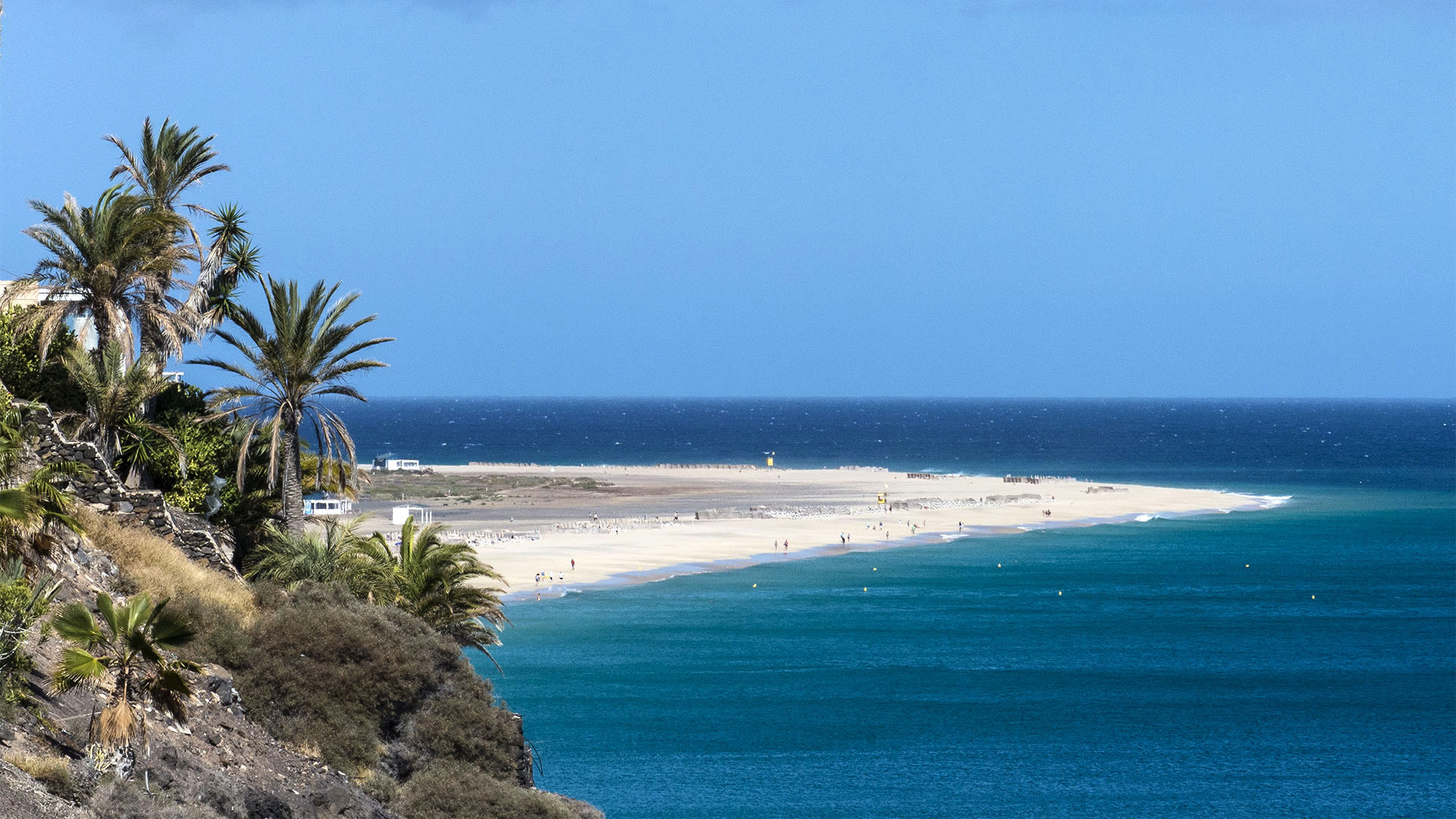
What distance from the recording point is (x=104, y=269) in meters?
29.2

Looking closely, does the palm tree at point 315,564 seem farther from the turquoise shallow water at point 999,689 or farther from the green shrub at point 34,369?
the turquoise shallow water at point 999,689

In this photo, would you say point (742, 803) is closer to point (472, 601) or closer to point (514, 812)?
point (472, 601)

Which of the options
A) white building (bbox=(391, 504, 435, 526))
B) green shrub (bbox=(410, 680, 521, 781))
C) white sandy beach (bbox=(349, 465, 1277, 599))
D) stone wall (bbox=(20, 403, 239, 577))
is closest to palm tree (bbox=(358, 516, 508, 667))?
stone wall (bbox=(20, 403, 239, 577))

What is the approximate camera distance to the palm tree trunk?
30250 millimetres

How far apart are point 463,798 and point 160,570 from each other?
6.69 meters

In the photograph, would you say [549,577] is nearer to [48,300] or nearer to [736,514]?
[736,514]

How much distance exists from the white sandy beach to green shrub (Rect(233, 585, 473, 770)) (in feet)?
151

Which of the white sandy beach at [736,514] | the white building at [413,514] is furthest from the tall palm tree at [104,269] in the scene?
the white building at [413,514]

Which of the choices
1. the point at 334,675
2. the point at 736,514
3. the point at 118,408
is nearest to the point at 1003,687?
the point at 334,675

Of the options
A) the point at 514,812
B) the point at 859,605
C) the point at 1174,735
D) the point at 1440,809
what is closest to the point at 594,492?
the point at 859,605

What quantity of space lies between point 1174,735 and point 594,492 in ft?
310

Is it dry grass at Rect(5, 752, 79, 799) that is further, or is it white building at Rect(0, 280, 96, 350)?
white building at Rect(0, 280, 96, 350)

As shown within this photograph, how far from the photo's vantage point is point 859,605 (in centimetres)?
7588

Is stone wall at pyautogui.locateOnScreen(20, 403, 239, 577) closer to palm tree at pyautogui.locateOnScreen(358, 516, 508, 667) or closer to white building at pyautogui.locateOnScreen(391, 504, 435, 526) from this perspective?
palm tree at pyautogui.locateOnScreen(358, 516, 508, 667)
